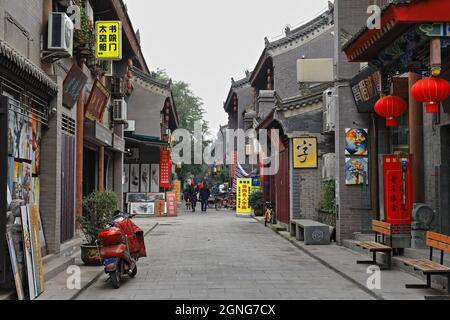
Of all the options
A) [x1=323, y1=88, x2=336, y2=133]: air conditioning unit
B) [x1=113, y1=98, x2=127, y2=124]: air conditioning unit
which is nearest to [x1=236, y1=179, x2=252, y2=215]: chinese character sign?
[x1=113, y1=98, x2=127, y2=124]: air conditioning unit

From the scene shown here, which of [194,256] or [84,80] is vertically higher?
[84,80]

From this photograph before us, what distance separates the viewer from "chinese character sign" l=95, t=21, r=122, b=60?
14570 millimetres

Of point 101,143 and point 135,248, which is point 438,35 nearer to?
point 135,248

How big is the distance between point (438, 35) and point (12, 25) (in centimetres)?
611

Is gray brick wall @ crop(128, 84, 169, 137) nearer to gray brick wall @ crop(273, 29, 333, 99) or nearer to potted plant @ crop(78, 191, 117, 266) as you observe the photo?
gray brick wall @ crop(273, 29, 333, 99)

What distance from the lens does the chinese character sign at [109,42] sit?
14.6m

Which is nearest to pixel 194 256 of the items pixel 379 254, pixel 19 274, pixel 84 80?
pixel 379 254

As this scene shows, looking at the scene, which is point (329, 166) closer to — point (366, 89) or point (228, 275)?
point (366, 89)

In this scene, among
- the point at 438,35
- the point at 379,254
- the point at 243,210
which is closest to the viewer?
the point at 438,35

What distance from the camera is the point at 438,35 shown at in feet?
24.7

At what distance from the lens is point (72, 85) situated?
11.9 m

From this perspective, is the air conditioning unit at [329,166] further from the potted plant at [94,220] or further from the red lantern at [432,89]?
the red lantern at [432,89]

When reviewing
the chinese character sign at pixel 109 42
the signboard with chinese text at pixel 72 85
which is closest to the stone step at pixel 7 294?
the signboard with chinese text at pixel 72 85
